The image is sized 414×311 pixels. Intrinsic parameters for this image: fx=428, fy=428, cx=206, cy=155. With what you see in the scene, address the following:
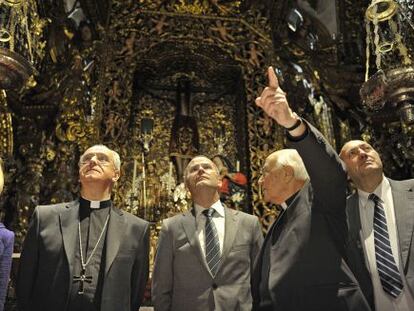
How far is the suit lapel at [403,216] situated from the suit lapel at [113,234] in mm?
1661

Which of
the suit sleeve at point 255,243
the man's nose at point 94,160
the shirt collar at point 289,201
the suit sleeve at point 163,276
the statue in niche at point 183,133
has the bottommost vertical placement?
the suit sleeve at point 163,276

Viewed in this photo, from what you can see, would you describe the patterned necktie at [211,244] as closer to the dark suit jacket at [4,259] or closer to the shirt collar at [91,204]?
the shirt collar at [91,204]

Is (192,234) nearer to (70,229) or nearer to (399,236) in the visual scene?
(70,229)

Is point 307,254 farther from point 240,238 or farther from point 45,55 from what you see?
point 45,55

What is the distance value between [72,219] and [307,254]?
1.51 meters

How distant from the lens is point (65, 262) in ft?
8.20

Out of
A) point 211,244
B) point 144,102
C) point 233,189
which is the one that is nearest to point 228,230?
point 211,244

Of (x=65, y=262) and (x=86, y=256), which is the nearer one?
(x=65, y=262)

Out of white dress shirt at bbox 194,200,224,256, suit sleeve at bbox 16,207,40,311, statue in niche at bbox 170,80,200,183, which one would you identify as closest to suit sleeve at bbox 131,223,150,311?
white dress shirt at bbox 194,200,224,256

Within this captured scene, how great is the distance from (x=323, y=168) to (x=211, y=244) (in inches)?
43.3

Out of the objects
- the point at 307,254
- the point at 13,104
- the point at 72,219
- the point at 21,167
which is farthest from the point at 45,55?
the point at 307,254

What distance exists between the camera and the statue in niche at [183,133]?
6.05 m

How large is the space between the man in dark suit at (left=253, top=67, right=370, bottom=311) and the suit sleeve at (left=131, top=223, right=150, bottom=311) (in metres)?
0.83

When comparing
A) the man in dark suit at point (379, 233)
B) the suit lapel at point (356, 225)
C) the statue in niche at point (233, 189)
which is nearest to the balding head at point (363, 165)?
the man in dark suit at point (379, 233)
